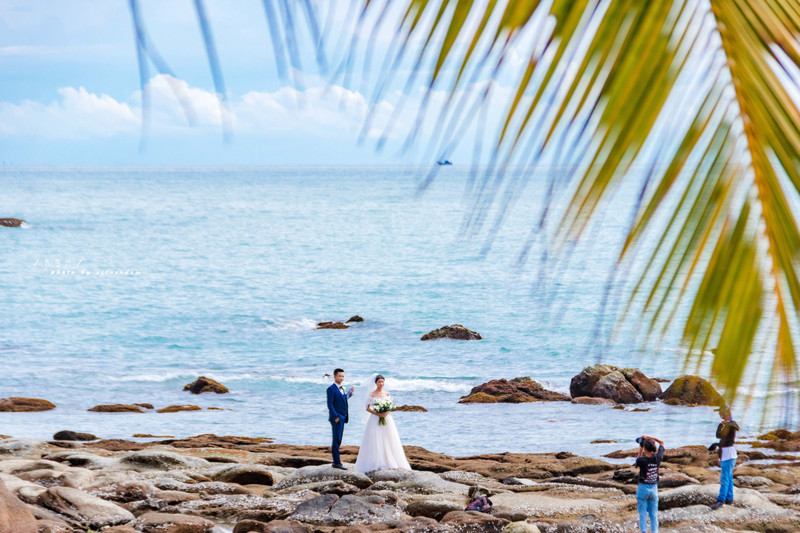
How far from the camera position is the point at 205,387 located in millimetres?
28578

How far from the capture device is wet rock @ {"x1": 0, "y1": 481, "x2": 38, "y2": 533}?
852 cm

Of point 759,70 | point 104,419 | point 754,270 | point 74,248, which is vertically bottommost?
point 104,419

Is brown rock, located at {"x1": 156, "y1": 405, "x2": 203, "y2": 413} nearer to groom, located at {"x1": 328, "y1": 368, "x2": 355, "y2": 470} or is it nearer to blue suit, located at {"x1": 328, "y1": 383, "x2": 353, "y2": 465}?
groom, located at {"x1": 328, "y1": 368, "x2": 355, "y2": 470}

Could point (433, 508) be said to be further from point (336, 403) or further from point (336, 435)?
point (336, 435)

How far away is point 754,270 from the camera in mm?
692

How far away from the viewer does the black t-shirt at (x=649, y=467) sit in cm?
994

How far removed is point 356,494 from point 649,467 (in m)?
5.08

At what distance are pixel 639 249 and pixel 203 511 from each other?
40.4ft

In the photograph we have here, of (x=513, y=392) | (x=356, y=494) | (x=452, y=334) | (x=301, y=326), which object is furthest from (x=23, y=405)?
(x=452, y=334)

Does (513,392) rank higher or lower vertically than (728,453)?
lower

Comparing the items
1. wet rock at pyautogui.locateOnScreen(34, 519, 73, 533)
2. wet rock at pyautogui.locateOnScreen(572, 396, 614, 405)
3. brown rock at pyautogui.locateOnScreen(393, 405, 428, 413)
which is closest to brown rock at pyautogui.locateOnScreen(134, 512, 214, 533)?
wet rock at pyautogui.locateOnScreen(34, 519, 73, 533)

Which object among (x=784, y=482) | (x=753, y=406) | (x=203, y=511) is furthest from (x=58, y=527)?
(x=784, y=482)

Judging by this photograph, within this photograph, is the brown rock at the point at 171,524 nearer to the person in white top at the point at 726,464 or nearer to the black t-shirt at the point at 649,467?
the black t-shirt at the point at 649,467

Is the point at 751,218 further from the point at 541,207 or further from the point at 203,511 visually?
Result: the point at 203,511
